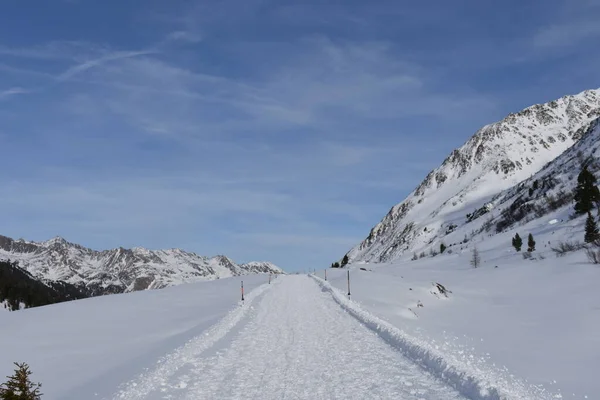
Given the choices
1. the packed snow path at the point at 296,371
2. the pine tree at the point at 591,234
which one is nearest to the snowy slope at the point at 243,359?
the packed snow path at the point at 296,371

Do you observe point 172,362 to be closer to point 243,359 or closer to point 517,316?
point 243,359

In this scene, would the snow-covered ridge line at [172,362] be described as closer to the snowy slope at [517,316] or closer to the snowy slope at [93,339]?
the snowy slope at [93,339]

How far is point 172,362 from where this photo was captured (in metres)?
13.1

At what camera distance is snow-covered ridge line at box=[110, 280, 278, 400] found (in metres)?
10.5

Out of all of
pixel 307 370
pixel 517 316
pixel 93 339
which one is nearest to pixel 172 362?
pixel 307 370

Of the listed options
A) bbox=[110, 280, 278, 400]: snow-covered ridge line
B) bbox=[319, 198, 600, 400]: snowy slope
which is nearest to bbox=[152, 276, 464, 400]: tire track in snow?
bbox=[110, 280, 278, 400]: snow-covered ridge line

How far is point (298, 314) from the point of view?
23406 mm

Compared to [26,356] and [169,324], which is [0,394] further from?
[169,324]

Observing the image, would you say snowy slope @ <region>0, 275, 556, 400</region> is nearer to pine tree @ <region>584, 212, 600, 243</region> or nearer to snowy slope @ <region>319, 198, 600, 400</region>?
snowy slope @ <region>319, 198, 600, 400</region>

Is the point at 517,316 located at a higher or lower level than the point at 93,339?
lower

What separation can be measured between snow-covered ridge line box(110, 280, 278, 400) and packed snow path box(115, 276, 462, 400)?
0.03 m

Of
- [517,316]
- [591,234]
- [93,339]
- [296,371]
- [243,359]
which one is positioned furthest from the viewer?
[591,234]

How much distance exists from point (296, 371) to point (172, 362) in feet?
11.9

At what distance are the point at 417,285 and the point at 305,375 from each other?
96.5 ft
